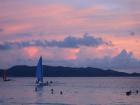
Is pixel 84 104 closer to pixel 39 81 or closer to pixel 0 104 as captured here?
pixel 0 104

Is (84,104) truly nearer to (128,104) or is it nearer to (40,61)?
(128,104)

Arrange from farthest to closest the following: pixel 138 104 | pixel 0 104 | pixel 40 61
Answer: pixel 40 61 < pixel 138 104 < pixel 0 104

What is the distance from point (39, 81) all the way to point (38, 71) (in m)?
6.75

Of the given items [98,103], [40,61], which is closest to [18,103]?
[98,103]

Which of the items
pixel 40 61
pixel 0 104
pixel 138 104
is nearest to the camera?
pixel 0 104

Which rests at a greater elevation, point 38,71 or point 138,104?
point 38,71

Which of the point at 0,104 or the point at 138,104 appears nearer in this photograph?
the point at 0,104

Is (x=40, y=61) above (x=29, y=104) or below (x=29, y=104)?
above

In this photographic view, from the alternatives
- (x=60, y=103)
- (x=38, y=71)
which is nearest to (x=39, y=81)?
(x=38, y=71)

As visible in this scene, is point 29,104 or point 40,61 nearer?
point 29,104

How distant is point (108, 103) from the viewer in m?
95.5

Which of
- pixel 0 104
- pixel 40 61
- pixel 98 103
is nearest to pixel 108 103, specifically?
pixel 98 103

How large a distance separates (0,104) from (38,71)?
59984 mm

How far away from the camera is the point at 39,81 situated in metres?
154
